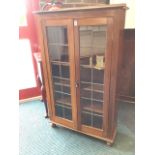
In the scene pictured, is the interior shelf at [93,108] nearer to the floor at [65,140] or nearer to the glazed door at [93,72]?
the glazed door at [93,72]

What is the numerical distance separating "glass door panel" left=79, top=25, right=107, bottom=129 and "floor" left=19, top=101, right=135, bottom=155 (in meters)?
0.25

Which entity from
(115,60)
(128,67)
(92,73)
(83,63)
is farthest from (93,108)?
(128,67)

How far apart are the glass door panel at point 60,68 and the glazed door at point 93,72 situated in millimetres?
176

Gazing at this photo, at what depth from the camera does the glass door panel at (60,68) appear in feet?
5.82

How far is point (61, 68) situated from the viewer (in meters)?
1.89

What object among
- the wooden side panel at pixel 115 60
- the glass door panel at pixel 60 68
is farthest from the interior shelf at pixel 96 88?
the glass door panel at pixel 60 68

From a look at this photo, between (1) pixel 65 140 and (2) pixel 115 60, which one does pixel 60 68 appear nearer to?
(2) pixel 115 60

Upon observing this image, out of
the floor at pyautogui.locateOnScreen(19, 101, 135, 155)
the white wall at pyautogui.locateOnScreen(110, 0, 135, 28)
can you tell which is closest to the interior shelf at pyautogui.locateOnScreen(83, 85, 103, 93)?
the floor at pyautogui.locateOnScreen(19, 101, 135, 155)

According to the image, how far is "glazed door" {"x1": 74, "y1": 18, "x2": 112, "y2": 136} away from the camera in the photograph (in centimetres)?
152

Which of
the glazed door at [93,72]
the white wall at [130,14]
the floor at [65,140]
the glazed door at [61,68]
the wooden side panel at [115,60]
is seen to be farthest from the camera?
the white wall at [130,14]

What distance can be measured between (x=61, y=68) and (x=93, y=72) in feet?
1.30

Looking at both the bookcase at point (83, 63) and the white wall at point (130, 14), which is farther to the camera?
the white wall at point (130, 14)
